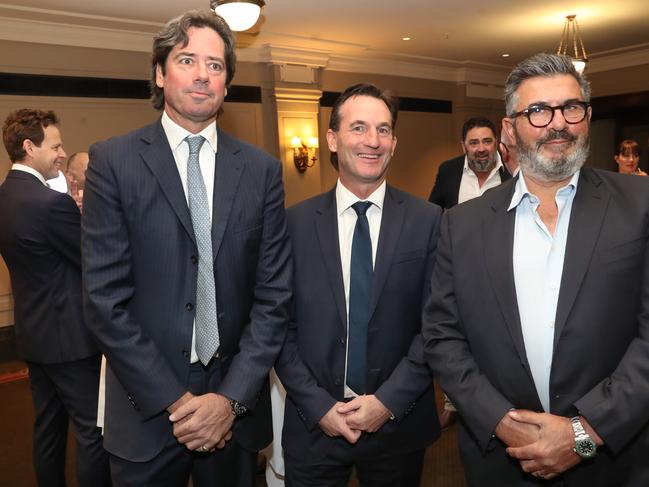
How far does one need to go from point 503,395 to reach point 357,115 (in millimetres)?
1004

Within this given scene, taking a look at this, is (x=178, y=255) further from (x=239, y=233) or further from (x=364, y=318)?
(x=364, y=318)

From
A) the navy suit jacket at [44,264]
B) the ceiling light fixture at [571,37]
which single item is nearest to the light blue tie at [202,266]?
the navy suit jacket at [44,264]

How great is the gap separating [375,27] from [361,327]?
6.08 meters

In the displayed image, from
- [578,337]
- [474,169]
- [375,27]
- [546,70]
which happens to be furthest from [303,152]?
[578,337]

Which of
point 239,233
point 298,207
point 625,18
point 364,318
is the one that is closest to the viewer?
point 239,233

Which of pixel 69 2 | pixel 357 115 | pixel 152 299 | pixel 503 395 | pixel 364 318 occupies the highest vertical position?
pixel 69 2

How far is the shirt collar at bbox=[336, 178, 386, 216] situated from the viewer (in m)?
1.87

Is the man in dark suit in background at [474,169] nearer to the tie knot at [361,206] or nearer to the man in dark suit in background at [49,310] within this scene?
the tie knot at [361,206]

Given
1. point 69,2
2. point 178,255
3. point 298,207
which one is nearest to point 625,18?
point 69,2

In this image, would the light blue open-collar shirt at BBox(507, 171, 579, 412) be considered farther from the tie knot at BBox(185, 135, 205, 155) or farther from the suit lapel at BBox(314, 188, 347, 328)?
the tie knot at BBox(185, 135, 205, 155)

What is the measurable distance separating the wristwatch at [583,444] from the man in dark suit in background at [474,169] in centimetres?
254

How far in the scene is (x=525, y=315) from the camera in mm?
1567

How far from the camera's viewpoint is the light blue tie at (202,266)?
5.26 feet

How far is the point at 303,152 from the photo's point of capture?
315 inches
